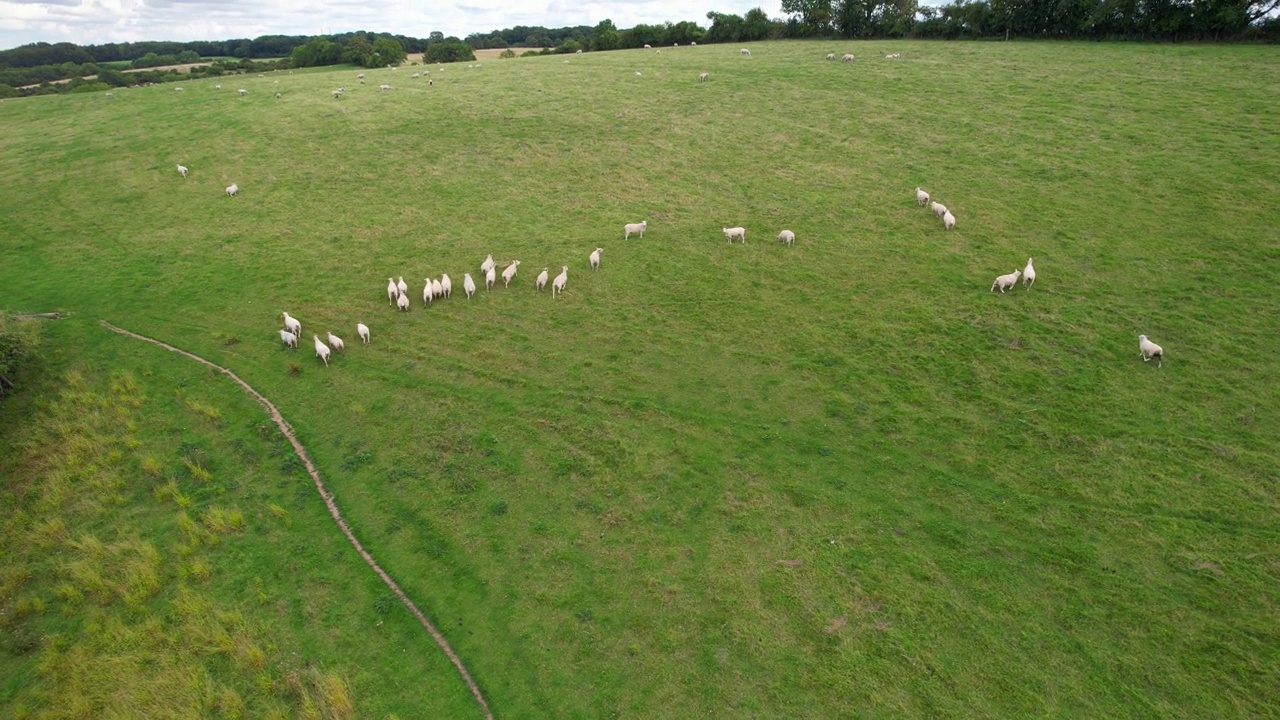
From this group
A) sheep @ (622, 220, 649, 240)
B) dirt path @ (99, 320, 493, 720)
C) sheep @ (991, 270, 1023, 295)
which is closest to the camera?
dirt path @ (99, 320, 493, 720)

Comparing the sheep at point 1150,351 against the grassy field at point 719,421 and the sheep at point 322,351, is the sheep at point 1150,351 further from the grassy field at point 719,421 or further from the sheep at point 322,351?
the sheep at point 322,351

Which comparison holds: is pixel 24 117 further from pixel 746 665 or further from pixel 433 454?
pixel 746 665

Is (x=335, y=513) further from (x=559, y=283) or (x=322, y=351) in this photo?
(x=559, y=283)

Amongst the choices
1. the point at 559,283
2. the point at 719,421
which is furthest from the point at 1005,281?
the point at 559,283

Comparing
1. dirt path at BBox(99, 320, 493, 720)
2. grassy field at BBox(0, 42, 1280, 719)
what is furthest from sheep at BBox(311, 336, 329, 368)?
dirt path at BBox(99, 320, 493, 720)

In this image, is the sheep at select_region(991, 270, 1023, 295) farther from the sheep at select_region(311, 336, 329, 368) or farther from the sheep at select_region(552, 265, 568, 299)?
the sheep at select_region(311, 336, 329, 368)
